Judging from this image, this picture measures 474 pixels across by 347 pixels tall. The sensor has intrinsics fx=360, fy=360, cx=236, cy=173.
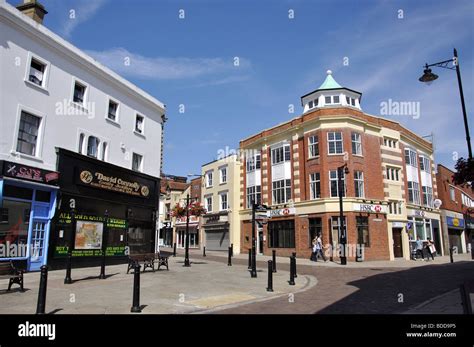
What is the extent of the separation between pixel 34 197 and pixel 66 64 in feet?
22.9

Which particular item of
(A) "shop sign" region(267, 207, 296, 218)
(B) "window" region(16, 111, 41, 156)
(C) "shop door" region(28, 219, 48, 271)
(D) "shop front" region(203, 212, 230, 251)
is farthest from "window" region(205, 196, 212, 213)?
(B) "window" region(16, 111, 41, 156)

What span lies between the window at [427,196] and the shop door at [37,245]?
1347 inches

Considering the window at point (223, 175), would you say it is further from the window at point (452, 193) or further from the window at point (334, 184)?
the window at point (452, 193)

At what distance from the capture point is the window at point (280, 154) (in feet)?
112

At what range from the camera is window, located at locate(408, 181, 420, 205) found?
3438cm

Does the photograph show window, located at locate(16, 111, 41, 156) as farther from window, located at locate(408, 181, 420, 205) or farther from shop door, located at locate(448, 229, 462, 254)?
shop door, located at locate(448, 229, 462, 254)

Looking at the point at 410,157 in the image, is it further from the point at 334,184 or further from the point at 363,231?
the point at 363,231

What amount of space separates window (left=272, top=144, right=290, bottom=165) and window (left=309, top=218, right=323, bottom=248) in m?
6.75

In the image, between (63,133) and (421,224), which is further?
(421,224)

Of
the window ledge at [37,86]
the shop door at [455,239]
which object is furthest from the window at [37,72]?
the shop door at [455,239]
